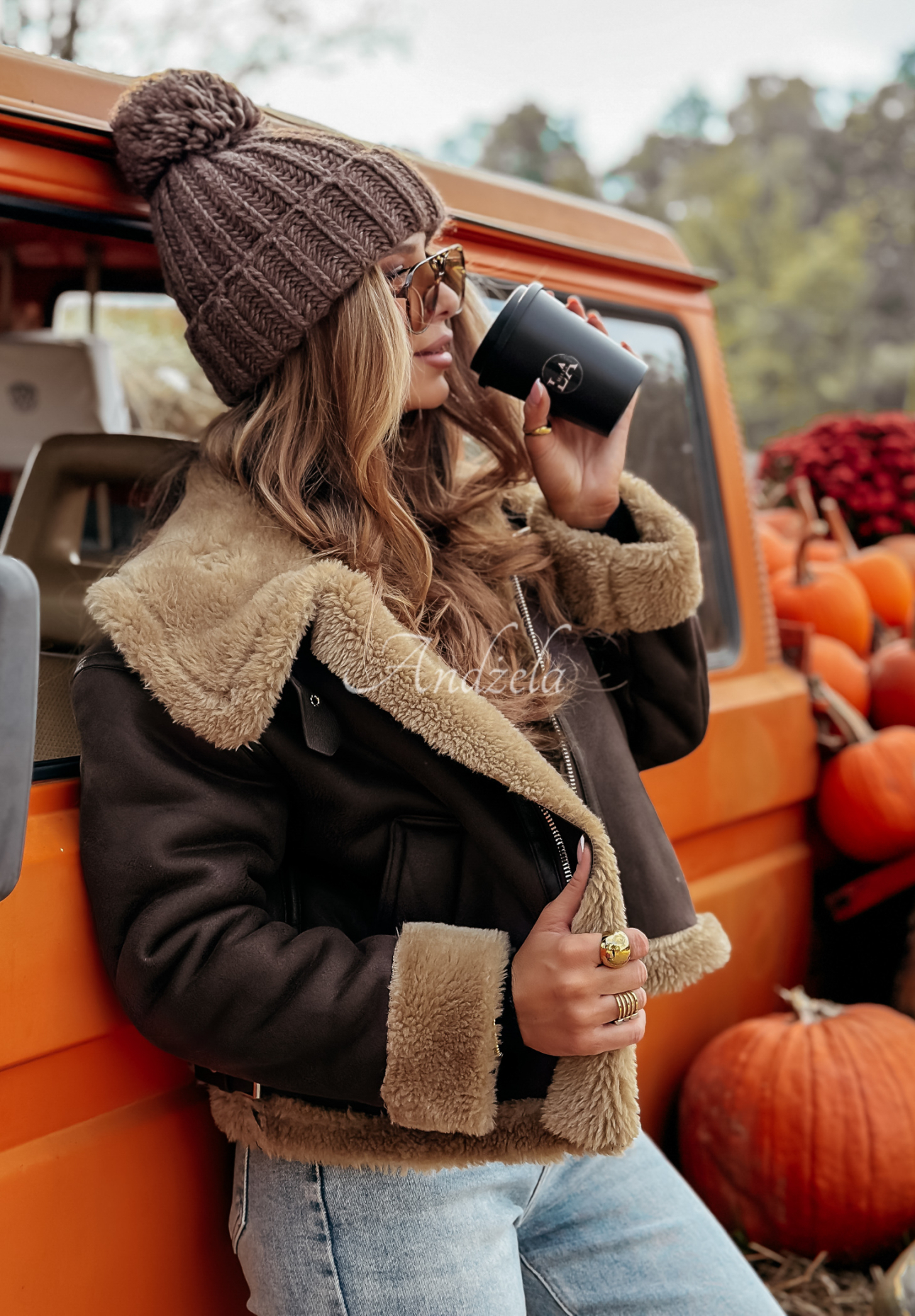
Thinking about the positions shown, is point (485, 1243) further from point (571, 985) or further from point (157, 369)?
point (157, 369)

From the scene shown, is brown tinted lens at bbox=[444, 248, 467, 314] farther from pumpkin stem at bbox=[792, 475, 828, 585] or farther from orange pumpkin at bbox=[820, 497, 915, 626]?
orange pumpkin at bbox=[820, 497, 915, 626]

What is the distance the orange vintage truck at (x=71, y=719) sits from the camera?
116cm

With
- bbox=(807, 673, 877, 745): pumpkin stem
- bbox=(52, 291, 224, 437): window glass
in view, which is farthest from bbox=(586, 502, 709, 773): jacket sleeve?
bbox=(52, 291, 224, 437): window glass

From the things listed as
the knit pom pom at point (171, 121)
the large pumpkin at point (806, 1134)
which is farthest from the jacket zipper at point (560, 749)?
the large pumpkin at point (806, 1134)

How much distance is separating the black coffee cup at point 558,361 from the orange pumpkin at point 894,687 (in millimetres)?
1664

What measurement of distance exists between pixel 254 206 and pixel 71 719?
701mm

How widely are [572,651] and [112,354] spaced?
67.7 inches

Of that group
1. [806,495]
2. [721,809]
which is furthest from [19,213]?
[806,495]

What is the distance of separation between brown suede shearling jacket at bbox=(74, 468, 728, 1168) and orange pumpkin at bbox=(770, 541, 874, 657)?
205 centimetres

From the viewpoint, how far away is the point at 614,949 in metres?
1.13

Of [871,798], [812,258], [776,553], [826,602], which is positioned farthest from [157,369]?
[812,258]

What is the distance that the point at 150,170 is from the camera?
4.27ft

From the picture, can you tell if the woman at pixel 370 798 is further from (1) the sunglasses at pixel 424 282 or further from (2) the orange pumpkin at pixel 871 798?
(2) the orange pumpkin at pixel 871 798

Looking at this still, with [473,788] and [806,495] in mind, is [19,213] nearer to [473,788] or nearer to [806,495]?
[473,788]
